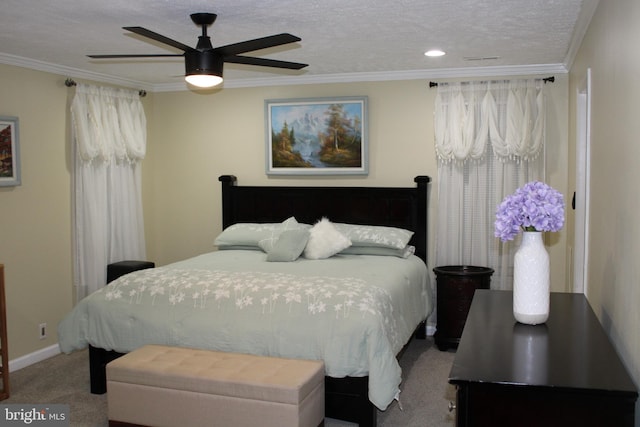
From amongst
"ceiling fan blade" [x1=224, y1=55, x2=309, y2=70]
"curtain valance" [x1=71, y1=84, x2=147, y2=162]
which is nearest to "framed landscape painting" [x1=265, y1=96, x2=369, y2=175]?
"curtain valance" [x1=71, y1=84, x2=147, y2=162]

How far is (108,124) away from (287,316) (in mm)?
2885

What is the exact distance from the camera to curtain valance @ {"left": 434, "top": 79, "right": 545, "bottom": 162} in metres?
5.08

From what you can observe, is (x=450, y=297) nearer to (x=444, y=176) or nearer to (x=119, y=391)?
(x=444, y=176)

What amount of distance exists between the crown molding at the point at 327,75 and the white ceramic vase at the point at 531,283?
3.14 m

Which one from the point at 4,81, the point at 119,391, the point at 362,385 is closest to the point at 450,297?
the point at 362,385

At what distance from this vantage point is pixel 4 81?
461 cm

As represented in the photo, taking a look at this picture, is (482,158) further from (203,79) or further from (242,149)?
(203,79)

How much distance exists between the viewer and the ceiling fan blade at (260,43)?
3.08 meters

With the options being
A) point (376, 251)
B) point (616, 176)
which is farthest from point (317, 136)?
point (616, 176)

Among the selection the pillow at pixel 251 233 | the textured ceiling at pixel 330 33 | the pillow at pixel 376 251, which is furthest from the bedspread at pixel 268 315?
the textured ceiling at pixel 330 33

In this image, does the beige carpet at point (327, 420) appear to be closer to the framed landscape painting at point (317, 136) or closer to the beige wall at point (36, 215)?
the beige wall at point (36, 215)

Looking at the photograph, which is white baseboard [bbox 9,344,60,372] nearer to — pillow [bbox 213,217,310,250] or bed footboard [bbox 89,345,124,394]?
bed footboard [bbox 89,345,124,394]

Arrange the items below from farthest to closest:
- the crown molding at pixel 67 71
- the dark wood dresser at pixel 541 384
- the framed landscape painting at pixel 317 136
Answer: the framed landscape painting at pixel 317 136, the crown molding at pixel 67 71, the dark wood dresser at pixel 541 384

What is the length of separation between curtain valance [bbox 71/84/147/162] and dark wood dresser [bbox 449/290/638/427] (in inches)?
161
